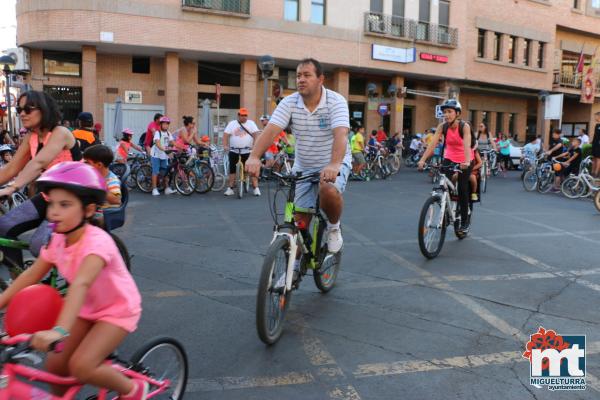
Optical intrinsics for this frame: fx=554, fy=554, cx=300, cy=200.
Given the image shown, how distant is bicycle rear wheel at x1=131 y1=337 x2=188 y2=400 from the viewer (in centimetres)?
259

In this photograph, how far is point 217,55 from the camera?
2458 cm

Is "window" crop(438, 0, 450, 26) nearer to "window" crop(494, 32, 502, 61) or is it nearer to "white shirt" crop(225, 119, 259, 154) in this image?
"window" crop(494, 32, 502, 61)

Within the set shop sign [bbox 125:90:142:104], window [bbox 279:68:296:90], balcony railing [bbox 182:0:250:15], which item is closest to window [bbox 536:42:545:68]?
window [bbox 279:68:296:90]

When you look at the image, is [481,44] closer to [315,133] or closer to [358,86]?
[358,86]

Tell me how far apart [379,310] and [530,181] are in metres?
12.7

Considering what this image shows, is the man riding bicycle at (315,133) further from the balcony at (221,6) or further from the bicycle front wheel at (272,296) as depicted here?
the balcony at (221,6)

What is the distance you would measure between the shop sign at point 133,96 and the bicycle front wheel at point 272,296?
22181 mm

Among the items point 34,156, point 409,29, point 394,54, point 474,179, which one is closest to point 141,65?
point 394,54

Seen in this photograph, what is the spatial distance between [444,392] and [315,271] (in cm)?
182

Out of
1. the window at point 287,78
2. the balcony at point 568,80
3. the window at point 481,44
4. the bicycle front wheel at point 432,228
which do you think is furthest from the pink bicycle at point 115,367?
the balcony at point 568,80

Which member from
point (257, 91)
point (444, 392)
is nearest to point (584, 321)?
point (444, 392)

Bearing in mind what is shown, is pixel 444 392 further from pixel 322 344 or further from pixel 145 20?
pixel 145 20

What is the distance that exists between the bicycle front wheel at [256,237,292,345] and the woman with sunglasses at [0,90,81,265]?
5.31 ft

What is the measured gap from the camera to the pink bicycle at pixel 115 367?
6.70 feet
